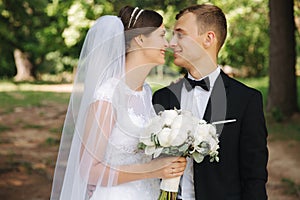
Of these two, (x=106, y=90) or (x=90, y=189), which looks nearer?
(x=106, y=90)

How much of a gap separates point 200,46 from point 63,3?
18497 mm

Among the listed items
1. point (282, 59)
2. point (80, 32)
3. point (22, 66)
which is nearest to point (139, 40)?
point (282, 59)

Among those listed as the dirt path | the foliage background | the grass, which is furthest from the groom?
the grass

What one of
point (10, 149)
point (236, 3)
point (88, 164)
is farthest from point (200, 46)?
point (236, 3)

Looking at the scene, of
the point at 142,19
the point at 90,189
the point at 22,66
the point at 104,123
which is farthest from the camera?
the point at 22,66

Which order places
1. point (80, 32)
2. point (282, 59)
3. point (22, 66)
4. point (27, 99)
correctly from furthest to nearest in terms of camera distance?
point (22, 66), point (80, 32), point (27, 99), point (282, 59)

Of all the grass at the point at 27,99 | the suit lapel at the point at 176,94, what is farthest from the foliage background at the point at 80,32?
the suit lapel at the point at 176,94

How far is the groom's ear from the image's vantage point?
2973 mm

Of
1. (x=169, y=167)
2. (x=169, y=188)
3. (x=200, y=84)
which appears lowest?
(x=169, y=188)

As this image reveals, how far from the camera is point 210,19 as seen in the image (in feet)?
9.78

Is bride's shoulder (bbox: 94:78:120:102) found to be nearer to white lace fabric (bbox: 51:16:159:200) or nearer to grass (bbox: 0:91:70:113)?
white lace fabric (bbox: 51:16:159:200)

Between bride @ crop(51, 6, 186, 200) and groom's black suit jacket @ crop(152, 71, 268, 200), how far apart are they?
0.24m

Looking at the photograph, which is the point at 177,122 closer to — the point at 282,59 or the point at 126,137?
the point at 126,137

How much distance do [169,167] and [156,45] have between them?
651mm
